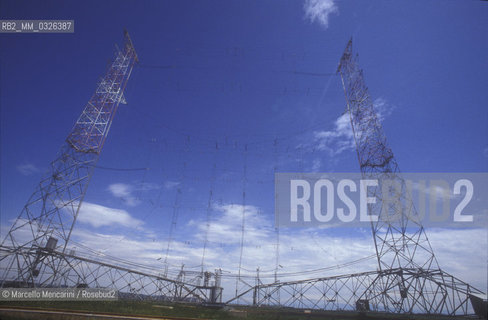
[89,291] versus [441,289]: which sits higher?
[441,289]

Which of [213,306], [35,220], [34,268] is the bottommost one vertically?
[213,306]

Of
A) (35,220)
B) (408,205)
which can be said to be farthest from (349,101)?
(35,220)

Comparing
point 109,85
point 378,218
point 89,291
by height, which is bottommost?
point 89,291

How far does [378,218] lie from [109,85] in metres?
42.8

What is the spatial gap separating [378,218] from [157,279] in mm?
36273

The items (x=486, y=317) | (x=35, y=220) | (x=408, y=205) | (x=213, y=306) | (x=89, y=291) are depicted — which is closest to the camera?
(x=486, y=317)

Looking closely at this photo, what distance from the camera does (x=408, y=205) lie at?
29.3 meters

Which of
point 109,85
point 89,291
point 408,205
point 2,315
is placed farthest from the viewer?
point 109,85

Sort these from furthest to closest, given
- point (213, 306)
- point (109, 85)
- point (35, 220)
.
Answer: point (109, 85)
point (213, 306)
point (35, 220)

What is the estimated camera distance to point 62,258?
28.6 m

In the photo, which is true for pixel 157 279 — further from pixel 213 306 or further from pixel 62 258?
pixel 62 258

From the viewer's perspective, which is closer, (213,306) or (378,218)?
(378,218)

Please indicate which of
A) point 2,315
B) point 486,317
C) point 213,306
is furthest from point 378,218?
point 2,315

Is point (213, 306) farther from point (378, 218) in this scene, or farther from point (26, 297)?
point (378, 218)
